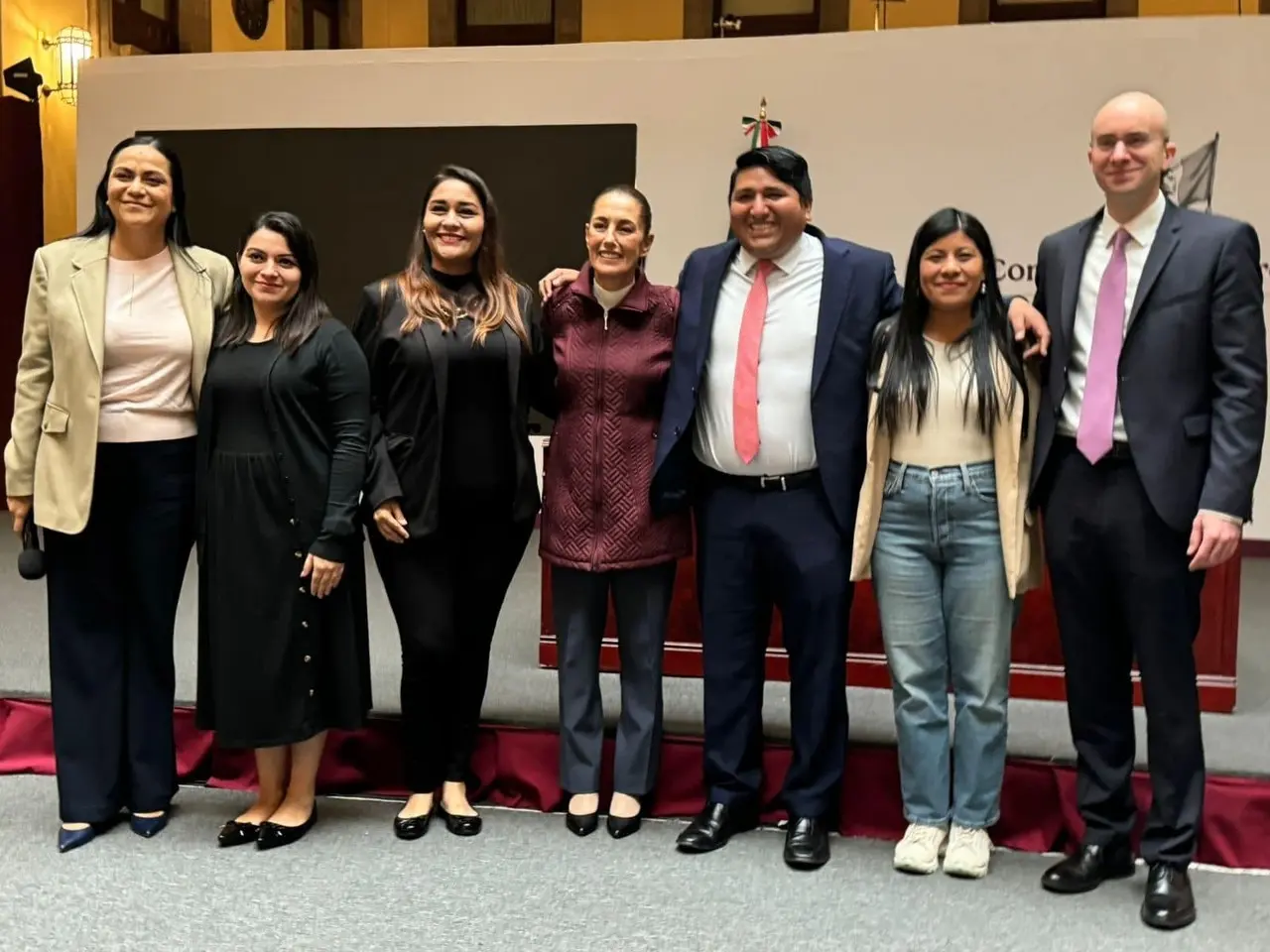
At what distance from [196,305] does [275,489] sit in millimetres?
472

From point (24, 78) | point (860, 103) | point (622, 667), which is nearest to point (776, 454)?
point (622, 667)

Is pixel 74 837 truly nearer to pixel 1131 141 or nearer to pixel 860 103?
pixel 1131 141

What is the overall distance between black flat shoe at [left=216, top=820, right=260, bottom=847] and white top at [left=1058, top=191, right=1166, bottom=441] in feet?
6.62

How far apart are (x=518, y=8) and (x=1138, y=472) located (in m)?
7.47

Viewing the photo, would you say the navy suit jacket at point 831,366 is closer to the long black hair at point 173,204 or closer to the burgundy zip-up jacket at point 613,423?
the burgundy zip-up jacket at point 613,423

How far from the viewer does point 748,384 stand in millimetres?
2482

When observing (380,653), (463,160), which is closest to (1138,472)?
(380,653)

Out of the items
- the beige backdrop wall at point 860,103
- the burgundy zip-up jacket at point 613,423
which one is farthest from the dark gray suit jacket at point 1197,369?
the beige backdrop wall at point 860,103

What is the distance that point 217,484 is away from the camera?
2.52m

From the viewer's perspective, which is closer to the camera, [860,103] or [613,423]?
[613,423]

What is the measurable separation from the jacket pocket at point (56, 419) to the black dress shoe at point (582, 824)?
4.79 feet

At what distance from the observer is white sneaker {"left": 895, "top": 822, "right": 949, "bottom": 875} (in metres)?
2.50

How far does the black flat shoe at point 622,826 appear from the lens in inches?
106

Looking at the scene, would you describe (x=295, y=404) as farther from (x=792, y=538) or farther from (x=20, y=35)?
(x=20, y=35)
